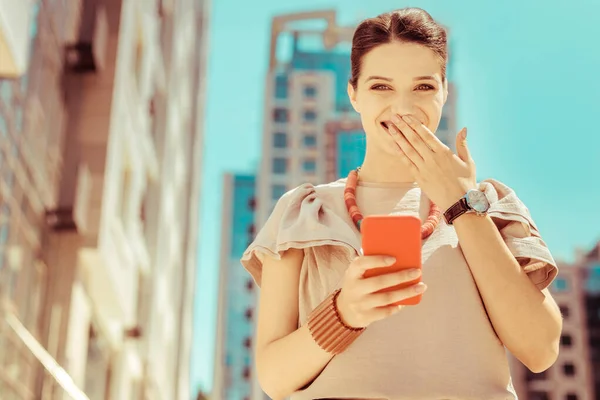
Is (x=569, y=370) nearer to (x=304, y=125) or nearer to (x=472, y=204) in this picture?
(x=304, y=125)

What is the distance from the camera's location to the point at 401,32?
258 cm

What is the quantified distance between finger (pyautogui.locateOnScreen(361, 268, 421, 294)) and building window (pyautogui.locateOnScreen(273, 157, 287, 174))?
68.1 metres

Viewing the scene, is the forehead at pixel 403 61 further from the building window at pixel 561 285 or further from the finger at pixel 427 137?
the building window at pixel 561 285

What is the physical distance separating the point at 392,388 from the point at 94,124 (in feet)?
36.9

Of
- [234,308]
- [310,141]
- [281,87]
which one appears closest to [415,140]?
[310,141]

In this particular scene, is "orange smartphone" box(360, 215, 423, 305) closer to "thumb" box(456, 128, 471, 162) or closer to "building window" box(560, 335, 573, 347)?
"thumb" box(456, 128, 471, 162)

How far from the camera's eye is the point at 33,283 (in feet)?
36.7

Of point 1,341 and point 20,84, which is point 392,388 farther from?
point 20,84

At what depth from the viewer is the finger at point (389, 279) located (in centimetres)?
202

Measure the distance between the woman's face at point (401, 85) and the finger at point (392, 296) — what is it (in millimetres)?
662

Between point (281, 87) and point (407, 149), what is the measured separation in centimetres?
7145

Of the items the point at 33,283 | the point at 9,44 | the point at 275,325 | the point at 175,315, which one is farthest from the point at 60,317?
the point at 175,315

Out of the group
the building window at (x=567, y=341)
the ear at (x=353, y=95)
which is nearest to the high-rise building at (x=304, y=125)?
the building window at (x=567, y=341)

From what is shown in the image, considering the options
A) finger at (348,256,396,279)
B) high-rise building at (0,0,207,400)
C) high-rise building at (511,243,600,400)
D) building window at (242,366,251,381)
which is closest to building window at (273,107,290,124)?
building window at (242,366,251,381)
